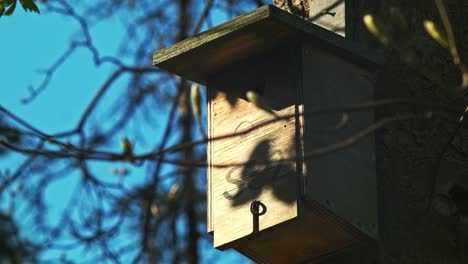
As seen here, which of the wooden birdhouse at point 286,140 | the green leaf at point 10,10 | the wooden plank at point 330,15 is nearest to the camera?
the wooden birdhouse at point 286,140

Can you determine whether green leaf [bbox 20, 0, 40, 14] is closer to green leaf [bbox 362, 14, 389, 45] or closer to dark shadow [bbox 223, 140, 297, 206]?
dark shadow [bbox 223, 140, 297, 206]

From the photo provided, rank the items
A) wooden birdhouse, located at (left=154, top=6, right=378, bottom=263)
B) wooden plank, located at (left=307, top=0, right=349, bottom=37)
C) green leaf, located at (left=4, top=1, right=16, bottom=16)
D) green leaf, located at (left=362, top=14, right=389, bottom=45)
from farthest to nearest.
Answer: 1. wooden plank, located at (left=307, top=0, right=349, bottom=37)
2. green leaf, located at (left=4, top=1, right=16, bottom=16)
3. wooden birdhouse, located at (left=154, top=6, right=378, bottom=263)
4. green leaf, located at (left=362, top=14, right=389, bottom=45)

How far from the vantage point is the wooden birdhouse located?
3584mm

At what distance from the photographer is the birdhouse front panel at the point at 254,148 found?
11.8 ft

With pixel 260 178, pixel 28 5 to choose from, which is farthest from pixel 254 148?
pixel 28 5

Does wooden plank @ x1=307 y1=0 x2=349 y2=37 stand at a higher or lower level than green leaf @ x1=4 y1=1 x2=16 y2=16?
lower

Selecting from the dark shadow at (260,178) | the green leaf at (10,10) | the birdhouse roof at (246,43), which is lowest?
the dark shadow at (260,178)

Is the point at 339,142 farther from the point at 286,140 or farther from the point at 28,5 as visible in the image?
the point at 28,5

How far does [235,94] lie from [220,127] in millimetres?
126

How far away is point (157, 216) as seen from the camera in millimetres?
7230

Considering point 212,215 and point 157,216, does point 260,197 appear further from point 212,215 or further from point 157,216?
point 157,216

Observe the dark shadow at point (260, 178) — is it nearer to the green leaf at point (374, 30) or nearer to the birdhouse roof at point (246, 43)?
the birdhouse roof at point (246, 43)

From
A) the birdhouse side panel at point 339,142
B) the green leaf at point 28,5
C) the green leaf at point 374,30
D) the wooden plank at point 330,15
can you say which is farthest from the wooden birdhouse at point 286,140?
the green leaf at point 374,30

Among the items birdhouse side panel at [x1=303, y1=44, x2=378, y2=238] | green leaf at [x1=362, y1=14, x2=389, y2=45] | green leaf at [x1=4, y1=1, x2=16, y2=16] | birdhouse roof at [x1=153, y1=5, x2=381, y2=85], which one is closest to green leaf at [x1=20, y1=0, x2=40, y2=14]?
green leaf at [x1=4, y1=1, x2=16, y2=16]
